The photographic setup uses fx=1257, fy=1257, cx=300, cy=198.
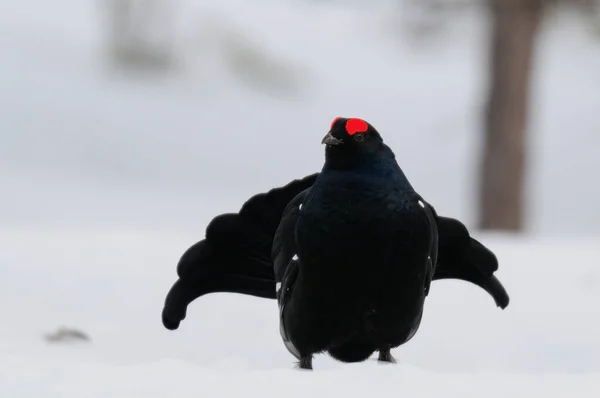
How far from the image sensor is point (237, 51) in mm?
28938

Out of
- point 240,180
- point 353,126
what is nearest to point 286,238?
point 353,126

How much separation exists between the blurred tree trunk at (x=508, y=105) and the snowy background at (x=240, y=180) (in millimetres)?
618

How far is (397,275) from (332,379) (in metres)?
0.64

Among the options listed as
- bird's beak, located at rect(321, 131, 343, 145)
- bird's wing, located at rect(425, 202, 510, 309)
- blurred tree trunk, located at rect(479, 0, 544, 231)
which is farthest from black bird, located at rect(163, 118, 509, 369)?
blurred tree trunk, located at rect(479, 0, 544, 231)

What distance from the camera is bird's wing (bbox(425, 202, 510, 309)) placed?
16.7 ft

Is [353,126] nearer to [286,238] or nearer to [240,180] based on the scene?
[286,238]

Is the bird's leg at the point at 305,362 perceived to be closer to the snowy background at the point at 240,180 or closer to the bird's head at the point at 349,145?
the snowy background at the point at 240,180

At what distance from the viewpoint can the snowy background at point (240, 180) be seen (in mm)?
4707

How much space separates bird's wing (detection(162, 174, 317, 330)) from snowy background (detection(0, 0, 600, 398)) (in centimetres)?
33

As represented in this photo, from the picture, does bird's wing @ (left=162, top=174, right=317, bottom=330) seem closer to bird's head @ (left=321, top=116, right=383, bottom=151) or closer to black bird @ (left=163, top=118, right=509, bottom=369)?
black bird @ (left=163, top=118, right=509, bottom=369)

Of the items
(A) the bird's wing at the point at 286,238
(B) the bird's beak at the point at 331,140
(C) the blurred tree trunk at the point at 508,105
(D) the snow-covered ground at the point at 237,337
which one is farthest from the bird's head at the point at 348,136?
(C) the blurred tree trunk at the point at 508,105

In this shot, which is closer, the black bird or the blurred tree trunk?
the black bird

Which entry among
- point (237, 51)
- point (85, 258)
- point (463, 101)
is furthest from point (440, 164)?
point (85, 258)

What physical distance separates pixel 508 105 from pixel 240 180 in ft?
31.7
